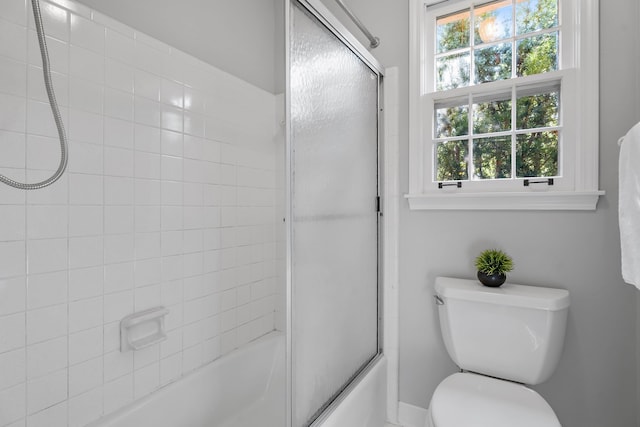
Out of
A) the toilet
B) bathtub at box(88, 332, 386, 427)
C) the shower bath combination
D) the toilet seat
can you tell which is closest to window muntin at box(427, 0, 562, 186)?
the shower bath combination

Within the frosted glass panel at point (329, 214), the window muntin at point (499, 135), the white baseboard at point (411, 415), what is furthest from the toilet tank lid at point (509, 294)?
the white baseboard at point (411, 415)

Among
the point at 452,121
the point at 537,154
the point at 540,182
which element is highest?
the point at 452,121

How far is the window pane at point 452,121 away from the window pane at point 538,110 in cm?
23

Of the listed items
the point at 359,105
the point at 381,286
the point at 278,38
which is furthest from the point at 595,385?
the point at 278,38

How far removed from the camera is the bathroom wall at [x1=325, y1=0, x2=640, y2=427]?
132cm

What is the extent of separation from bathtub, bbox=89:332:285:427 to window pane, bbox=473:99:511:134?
1.62 m

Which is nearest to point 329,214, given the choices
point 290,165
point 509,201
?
point 290,165

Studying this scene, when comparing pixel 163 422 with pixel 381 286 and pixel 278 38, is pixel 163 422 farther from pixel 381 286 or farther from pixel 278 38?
pixel 278 38

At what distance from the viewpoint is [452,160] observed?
1.69 m

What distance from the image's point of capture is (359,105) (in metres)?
1.56

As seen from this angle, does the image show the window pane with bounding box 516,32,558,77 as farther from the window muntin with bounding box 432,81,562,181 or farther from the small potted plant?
the small potted plant

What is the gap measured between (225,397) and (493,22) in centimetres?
227

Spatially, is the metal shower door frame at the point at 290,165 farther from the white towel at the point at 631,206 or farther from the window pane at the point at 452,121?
the white towel at the point at 631,206

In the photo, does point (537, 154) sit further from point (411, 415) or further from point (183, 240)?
point (183, 240)
